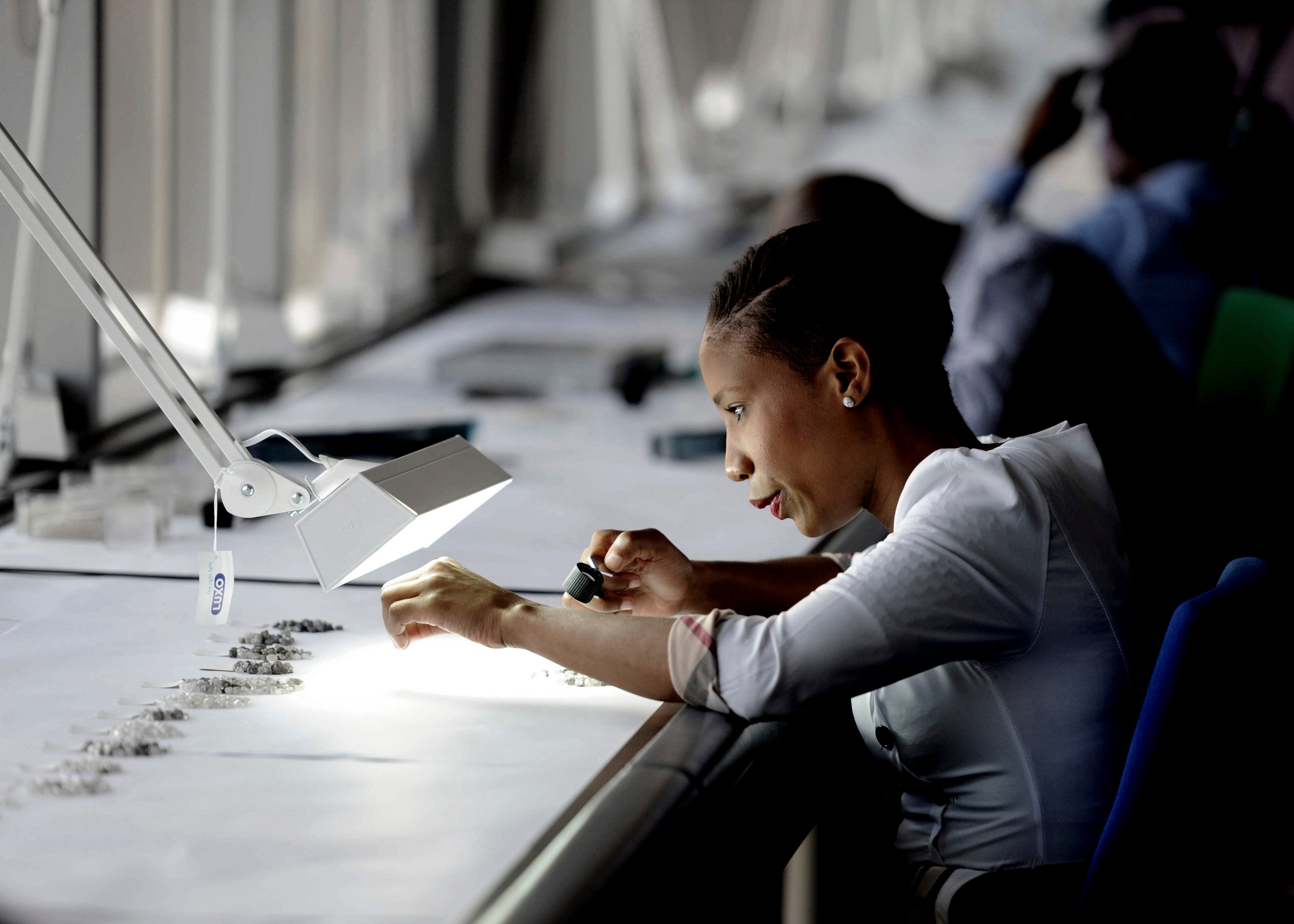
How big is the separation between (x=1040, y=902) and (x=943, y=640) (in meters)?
0.24

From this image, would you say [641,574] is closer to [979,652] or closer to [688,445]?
[979,652]

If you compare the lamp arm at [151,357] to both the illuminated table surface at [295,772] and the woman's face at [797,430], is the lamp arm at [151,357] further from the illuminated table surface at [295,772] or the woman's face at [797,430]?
the woman's face at [797,430]

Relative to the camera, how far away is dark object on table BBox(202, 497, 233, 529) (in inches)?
59.9

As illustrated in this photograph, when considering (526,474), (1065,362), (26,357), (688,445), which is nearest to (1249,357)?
(1065,362)

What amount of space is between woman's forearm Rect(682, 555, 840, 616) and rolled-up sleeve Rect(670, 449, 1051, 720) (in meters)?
0.24

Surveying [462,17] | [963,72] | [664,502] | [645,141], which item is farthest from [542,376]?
[963,72]

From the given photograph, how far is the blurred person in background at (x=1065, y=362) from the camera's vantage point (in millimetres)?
1997

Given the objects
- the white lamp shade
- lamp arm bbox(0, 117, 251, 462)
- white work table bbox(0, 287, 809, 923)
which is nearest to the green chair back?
white work table bbox(0, 287, 809, 923)

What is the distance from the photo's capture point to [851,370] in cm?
98

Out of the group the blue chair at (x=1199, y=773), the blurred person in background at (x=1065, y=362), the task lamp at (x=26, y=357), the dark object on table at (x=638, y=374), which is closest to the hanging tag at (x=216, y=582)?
the task lamp at (x=26, y=357)

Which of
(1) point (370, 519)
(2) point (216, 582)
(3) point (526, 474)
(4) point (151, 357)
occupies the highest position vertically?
(4) point (151, 357)

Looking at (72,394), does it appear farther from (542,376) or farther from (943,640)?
(943,640)

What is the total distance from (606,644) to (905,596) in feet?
0.73

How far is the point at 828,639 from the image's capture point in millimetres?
863
